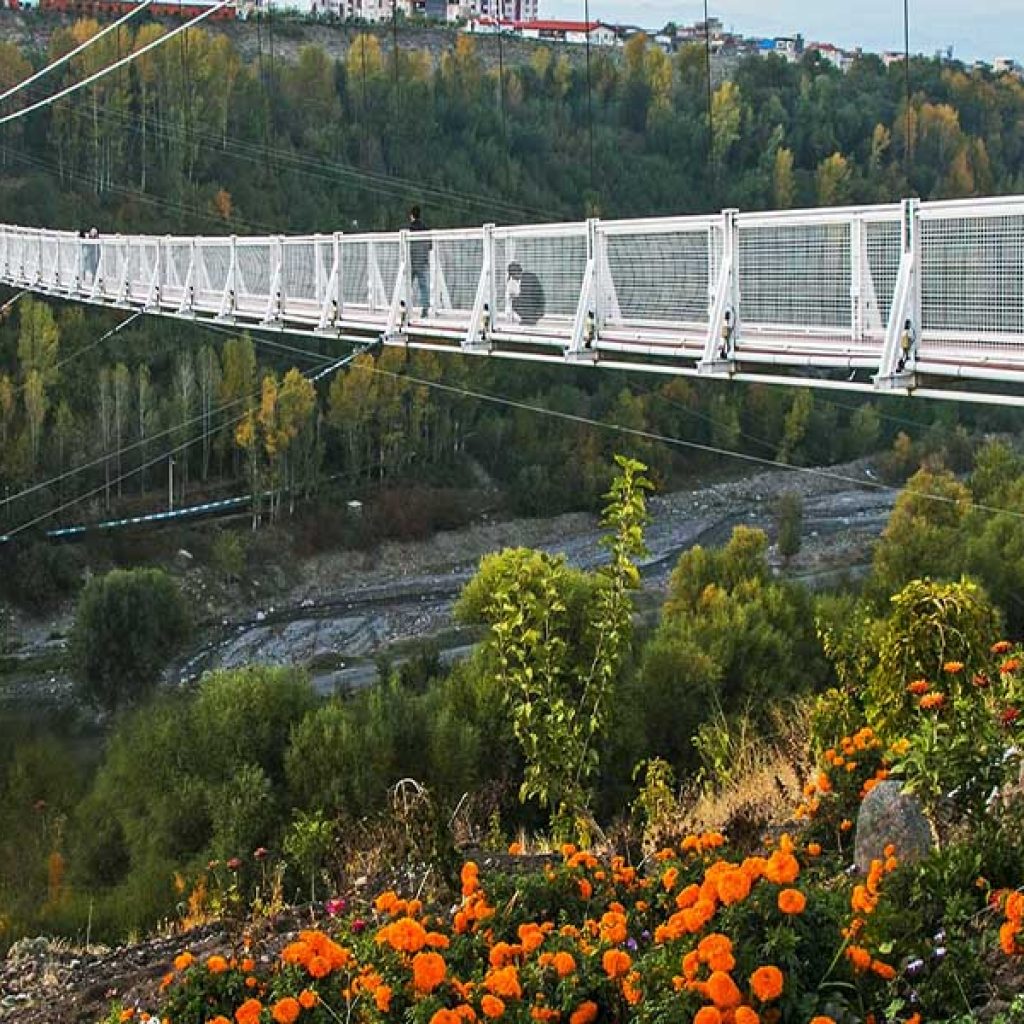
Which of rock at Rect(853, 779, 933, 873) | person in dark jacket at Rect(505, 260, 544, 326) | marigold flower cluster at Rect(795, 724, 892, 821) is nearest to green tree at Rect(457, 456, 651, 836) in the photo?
marigold flower cluster at Rect(795, 724, 892, 821)

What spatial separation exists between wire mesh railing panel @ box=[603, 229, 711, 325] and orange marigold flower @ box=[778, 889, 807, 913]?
11.6 ft

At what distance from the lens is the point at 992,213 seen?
14.1ft

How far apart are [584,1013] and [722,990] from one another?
1.00 feet

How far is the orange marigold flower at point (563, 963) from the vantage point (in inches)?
97.3

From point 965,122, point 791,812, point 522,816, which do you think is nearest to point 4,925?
point 522,816

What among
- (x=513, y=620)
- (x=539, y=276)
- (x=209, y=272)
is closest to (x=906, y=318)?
(x=513, y=620)

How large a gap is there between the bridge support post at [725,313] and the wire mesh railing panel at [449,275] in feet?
6.29

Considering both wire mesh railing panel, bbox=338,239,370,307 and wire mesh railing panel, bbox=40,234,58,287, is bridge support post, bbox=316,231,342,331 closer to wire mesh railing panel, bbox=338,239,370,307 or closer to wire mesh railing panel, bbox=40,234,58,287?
wire mesh railing panel, bbox=338,239,370,307

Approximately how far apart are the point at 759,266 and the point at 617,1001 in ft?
10.9

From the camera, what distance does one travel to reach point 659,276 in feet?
19.2

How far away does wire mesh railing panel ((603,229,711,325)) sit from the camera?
18.7 ft

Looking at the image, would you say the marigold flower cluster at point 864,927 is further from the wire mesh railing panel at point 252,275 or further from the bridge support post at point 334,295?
the wire mesh railing panel at point 252,275

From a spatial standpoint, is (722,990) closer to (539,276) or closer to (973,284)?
(973,284)

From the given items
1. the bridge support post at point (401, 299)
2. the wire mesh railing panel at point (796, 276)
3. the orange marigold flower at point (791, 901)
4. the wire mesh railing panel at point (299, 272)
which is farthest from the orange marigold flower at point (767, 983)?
the wire mesh railing panel at point (299, 272)
